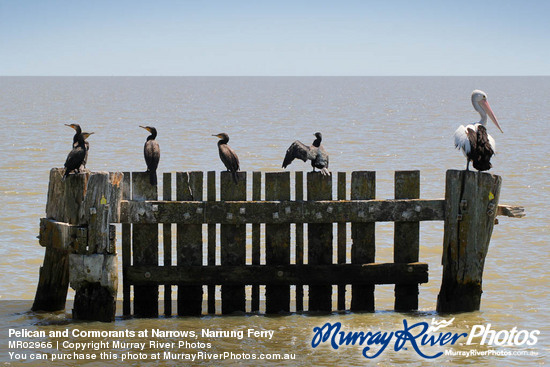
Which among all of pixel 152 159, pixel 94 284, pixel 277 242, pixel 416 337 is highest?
pixel 152 159

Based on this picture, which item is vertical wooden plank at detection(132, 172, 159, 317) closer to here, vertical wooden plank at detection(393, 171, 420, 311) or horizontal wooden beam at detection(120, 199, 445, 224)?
horizontal wooden beam at detection(120, 199, 445, 224)

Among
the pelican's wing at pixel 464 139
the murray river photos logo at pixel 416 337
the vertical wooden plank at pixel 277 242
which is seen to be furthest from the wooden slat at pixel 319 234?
the pelican's wing at pixel 464 139

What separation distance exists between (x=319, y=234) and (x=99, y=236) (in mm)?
2661

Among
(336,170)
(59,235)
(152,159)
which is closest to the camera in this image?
(59,235)

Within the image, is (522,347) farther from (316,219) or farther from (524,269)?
(524,269)

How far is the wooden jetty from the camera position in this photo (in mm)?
10195

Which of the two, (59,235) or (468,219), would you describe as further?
(468,219)

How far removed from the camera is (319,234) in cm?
1059

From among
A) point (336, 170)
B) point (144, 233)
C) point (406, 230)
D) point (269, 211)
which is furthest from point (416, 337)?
point (336, 170)

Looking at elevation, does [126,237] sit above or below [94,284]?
above

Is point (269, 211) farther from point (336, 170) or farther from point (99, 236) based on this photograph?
point (336, 170)

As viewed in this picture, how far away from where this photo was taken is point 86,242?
10.1m

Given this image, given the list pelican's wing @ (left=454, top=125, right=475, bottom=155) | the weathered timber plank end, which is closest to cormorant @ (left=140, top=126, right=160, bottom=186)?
the weathered timber plank end

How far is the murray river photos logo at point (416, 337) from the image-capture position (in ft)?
32.3
